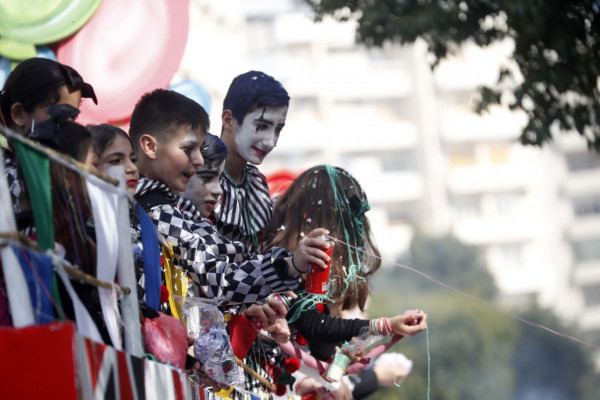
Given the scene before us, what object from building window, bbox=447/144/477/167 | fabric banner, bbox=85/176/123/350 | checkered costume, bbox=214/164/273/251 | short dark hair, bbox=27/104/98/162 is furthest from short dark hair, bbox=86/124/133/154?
building window, bbox=447/144/477/167

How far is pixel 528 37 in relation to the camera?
857 cm

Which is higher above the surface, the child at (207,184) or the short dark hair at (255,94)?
the short dark hair at (255,94)

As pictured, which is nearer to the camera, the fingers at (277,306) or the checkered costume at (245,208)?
the fingers at (277,306)

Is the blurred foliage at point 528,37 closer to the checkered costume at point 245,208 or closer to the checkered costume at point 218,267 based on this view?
the checkered costume at point 245,208

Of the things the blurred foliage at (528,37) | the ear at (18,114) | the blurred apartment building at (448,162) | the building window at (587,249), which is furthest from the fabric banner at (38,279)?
the building window at (587,249)

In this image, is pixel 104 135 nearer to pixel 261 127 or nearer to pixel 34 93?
pixel 34 93

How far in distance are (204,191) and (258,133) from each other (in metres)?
0.57

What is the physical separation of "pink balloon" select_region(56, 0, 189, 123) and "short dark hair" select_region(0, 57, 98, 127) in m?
2.02

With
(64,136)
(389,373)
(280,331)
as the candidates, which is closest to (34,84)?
(64,136)

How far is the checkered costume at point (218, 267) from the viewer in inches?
164

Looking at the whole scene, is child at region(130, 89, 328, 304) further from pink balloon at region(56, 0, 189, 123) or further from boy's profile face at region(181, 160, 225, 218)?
pink balloon at region(56, 0, 189, 123)

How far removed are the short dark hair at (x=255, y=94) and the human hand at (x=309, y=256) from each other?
1.22 m

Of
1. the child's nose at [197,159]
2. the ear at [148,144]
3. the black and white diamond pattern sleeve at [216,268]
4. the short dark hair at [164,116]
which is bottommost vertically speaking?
the black and white diamond pattern sleeve at [216,268]

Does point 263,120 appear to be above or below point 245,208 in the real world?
above
